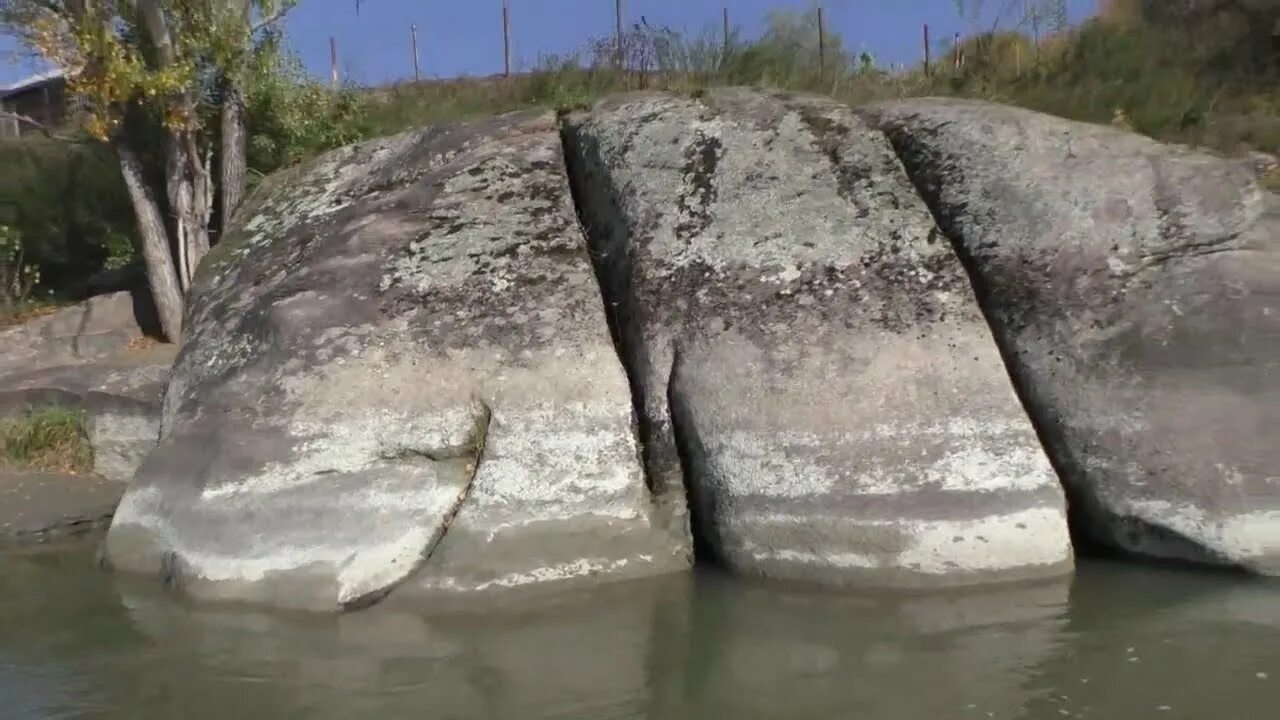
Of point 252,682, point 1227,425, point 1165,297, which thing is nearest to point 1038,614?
point 1227,425

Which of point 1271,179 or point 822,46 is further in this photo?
point 822,46

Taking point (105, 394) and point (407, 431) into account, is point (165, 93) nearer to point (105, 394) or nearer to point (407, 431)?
point (105, 394)

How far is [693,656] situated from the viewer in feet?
14.7

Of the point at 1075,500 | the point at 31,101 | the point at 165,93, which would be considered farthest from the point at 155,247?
the point at 31,101

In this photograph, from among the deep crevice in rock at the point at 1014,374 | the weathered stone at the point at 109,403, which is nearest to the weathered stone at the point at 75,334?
the weathered stone at the point at 109,403

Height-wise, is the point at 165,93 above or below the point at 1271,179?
above

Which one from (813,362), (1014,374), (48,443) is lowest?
(48,443)

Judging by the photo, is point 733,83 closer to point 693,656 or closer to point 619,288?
point 619,288

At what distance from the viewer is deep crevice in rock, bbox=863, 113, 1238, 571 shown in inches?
205

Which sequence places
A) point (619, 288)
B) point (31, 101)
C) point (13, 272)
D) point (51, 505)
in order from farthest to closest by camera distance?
1. point (31, 101)
2. point (13, 272)
3. point (51, 505)
4. point (619, 288)

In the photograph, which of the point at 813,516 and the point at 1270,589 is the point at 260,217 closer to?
the point at 813,516

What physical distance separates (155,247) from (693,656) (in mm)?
7642

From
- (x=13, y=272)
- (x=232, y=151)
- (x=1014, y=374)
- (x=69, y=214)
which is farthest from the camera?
(x=69, y=214)

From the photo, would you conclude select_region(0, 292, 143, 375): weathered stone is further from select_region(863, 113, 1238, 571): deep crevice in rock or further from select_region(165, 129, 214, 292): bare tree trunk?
select_region(863, 113, 1238, 571): deep crevice in rock
